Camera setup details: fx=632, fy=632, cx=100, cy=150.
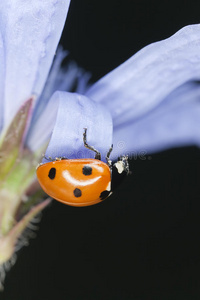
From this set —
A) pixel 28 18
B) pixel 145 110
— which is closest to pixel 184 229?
pixel 145 110

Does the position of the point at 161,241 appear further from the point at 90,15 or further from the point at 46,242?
the point at 90,15

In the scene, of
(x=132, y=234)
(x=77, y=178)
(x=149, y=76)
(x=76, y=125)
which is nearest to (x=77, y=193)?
(x=77, y=178)

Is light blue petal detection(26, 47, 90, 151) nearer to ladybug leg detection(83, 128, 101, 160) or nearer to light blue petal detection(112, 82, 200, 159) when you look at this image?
ladybug leg detection(83, 128, 101, 160)

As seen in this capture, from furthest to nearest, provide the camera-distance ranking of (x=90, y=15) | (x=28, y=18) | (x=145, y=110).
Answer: (x=90, y=15) → (x=145, y=110) → (x=28, y=18)

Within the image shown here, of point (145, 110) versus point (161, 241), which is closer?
point (145, 110)

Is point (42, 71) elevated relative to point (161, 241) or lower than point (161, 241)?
elevated

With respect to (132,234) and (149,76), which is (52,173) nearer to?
(149,76)

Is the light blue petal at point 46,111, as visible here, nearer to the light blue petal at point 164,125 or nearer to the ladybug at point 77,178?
the ladybug at point 77,178
